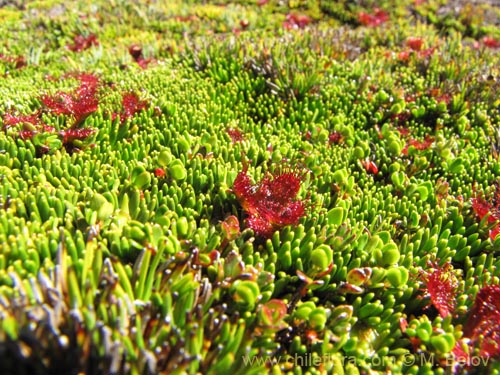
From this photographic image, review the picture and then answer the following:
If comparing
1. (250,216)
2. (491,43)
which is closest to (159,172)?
(250,216)

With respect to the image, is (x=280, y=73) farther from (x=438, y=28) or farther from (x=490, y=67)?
(x=438, y=28)

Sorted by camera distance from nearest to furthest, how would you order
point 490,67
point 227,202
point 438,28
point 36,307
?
point 36,307, point 227,202, point 490,67, point 438,28

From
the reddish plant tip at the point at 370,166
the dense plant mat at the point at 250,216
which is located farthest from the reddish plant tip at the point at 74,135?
the reddish plant tip at the point at 370,166

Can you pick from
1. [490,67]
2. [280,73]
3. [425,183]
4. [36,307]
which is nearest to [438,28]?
[490,67]

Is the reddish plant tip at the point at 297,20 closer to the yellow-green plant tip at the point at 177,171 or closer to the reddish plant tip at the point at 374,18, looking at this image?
the reddish plant tip at the point at 374,18

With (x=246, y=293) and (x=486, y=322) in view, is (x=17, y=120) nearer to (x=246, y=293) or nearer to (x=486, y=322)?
(x=246, y=293)

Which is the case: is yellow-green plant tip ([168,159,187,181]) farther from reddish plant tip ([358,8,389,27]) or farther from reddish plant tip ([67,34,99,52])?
reddish plant tip ([358,8,389,27])

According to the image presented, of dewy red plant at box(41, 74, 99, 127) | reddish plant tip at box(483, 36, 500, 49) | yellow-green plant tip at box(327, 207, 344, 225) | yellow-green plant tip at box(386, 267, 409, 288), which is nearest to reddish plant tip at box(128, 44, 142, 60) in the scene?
dewy red plant at box(41, 74, 99, 127)
